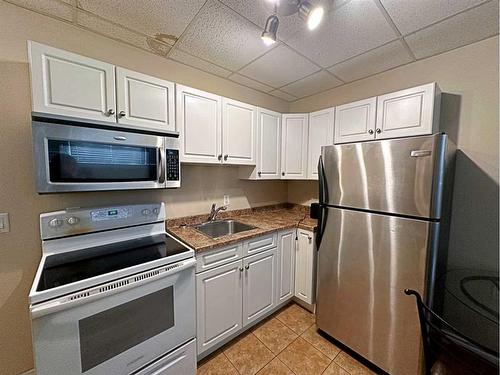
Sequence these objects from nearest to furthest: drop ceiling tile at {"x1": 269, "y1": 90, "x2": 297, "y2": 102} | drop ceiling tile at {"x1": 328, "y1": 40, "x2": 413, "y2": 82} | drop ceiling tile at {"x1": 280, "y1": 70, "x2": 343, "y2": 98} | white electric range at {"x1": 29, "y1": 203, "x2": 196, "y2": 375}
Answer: white electric range at {"x1": 29, "y1": 203, "x2": 196, "y2": 375}
drop ceiling tile at {"x1": 328, "y1": 40, "x2": 413, "y2": 82}
drop ceiling tile at {"x1": 280, "y1": 70, "x2": 343, "y2": 98}
drop ceiling tile at {"x1": 269, "y1": 90, "x2": 297, "y2": 102}

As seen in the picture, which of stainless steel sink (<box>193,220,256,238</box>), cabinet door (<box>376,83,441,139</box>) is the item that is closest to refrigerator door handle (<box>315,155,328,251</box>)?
cabinet door (<box>376,83,441,139</box>)

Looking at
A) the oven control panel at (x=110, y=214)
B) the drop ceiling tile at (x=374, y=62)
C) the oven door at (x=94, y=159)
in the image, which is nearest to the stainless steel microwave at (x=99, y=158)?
the oven door at (x=94, y=159)

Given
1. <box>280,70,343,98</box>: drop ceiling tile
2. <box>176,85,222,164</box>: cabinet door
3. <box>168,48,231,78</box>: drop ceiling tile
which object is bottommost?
<box>176,85,222,164</box>: cabinet door

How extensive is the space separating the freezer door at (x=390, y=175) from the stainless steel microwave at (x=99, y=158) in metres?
1.26

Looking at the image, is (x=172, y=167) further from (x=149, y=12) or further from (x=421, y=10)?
(x=421, y=10)

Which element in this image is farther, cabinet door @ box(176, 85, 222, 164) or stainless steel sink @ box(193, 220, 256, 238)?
stainless steel sink @ box(193, 220, 256, 238)

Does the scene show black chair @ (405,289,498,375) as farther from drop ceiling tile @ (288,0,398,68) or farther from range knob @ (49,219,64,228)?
range knob @ (49,219,64,228)

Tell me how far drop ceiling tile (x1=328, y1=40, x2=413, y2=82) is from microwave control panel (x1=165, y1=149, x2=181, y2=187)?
5.47 feet

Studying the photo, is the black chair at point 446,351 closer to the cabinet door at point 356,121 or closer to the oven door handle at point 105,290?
the oven door handle at point 105,290

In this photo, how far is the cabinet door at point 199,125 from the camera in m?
1.67

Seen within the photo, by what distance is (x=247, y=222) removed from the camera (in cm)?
220

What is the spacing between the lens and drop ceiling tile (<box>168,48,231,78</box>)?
1807mm

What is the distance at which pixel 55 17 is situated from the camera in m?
1.39

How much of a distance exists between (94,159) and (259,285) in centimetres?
159
